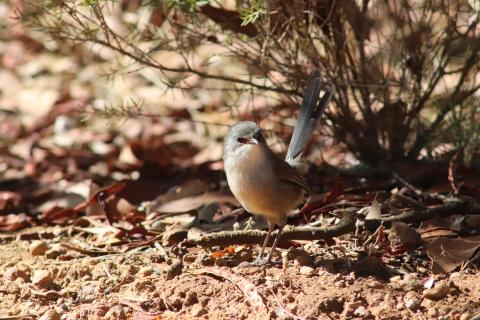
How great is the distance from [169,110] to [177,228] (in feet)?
10.6

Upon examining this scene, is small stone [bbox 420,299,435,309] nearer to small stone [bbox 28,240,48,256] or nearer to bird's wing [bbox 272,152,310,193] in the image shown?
bird's wing [bbox 272,152,310,193]

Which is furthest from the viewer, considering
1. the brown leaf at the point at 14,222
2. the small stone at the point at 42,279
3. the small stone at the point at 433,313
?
the brown leaf at the point at 14,222

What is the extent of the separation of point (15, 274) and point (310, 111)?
6.69 ft

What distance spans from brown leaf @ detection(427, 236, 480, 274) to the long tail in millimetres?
1079

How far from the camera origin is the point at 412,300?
4012 millimetres

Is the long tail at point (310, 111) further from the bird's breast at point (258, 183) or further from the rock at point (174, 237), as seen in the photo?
the rock at point (174, 237)

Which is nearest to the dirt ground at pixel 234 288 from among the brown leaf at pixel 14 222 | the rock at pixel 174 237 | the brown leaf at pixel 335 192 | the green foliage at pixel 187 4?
the rock at pixel 174 237

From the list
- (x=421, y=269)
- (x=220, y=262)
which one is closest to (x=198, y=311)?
(x=220, y=262)

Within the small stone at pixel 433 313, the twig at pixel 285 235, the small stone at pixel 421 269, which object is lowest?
the small stone at pixel 421 269

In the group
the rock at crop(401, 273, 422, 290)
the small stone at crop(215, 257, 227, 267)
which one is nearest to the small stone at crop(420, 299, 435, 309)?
the rock at crop(401, 273, 422, 290)

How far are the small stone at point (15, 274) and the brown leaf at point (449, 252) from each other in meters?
2.36

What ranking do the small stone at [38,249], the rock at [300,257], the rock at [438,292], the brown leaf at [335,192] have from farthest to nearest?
the brown leaf at [335,192] < the small stone at [38,249] < the rock at [300,257] < the rock at [438,292]

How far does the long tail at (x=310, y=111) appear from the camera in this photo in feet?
16.2

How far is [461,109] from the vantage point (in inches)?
220
